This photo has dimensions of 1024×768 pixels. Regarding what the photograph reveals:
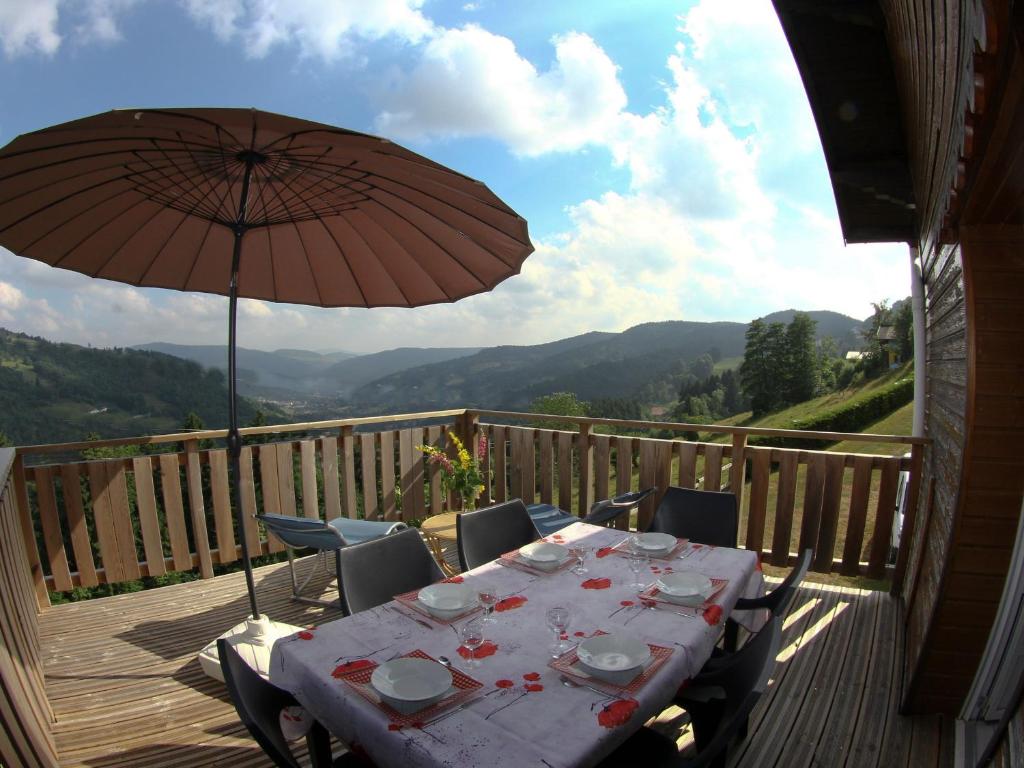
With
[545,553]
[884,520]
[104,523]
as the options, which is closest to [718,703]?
[545,553]

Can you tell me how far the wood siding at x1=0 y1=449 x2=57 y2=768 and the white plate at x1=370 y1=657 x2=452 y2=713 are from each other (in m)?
0.95

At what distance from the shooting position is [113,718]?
231cm

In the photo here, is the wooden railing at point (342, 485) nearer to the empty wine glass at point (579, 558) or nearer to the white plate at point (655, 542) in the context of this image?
the white plate at point (655, 542)

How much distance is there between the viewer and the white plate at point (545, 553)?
7.07ft

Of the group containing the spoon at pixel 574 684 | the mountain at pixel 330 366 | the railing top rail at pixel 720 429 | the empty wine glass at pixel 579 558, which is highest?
the railing top rail at pixel 720 429

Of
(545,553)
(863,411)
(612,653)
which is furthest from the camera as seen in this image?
(863,411)

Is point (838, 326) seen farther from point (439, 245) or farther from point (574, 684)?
point (574, 684)

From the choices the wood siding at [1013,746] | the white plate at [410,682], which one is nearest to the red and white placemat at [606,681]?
the white plate at [410,682]

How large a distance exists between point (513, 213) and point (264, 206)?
122cm

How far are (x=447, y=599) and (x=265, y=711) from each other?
2.03 ft

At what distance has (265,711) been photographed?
1336mm

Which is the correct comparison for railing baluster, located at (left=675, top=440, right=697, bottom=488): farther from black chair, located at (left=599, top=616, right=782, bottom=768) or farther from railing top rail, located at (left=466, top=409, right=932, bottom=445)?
black chair, located at (left=599, top=616, right=782, bottom=768)

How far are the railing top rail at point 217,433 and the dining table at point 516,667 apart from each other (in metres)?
2.22

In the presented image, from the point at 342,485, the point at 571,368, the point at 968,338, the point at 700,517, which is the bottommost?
the point at 571,368
